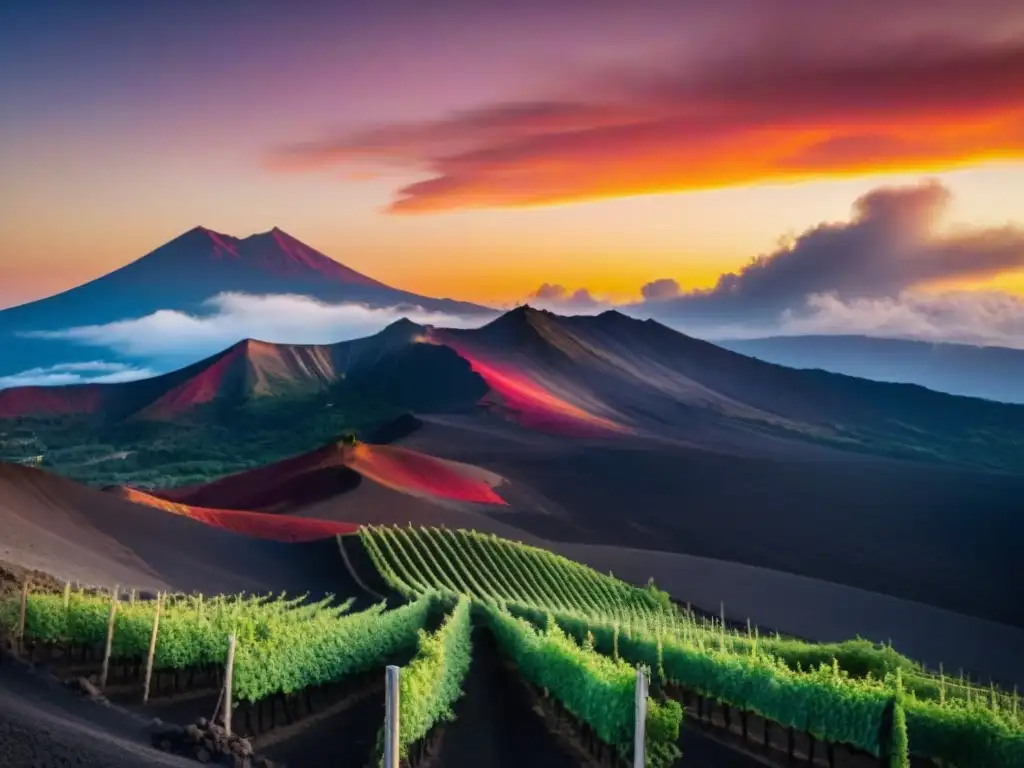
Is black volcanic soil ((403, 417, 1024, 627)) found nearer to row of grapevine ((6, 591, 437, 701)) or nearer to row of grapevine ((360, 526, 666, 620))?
row of grapevine ((360, 526, 666, 620))

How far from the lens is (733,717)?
73.0 feet

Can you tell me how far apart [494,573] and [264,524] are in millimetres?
14087

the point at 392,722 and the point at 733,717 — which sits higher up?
the point at 392,722

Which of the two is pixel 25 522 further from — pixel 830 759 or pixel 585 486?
pixel 585 486

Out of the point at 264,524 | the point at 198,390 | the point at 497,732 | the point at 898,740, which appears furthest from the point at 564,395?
the point at 898,740

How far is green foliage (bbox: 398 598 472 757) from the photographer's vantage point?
53.0ft

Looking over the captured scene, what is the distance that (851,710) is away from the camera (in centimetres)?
1764

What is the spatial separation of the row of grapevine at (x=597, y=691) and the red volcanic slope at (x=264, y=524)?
23621 millimetres

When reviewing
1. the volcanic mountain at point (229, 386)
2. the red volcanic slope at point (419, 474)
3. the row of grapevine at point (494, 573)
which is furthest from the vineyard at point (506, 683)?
the volcanic mountain at point (229, 386)

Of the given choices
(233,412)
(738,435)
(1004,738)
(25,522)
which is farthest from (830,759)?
(233,412)

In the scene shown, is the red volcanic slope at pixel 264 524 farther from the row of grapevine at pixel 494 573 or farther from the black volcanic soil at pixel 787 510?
the black volcanic soil at pixel 787 510

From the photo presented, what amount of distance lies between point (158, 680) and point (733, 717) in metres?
12.1

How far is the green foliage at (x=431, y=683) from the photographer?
16.1m

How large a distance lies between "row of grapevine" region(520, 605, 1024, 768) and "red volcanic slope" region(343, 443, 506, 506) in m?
44.2
